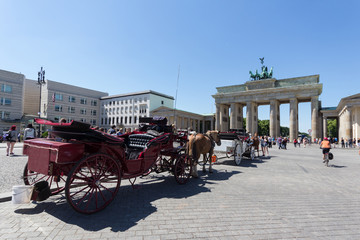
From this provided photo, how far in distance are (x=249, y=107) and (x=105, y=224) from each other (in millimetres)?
54775

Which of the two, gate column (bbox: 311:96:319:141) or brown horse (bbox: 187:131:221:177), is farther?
gate column (bbox: 311:96:319:141)

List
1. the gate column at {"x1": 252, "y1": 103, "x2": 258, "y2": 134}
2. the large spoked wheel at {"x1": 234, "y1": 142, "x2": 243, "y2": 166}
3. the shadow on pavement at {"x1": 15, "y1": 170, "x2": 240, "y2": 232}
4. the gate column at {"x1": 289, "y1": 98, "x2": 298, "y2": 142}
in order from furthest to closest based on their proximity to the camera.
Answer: the gate column at {"x1": 252, "y1": 103, "x2": 258, "y2": 134}
the gate column at {"x1": 289, "y1": 98, "x2": 298, "y2": 142}
the large spoked wheel at {"x1": 234, "y1": 142, "x2": 243, "y2": 166}
the shadow on pavement at {"x1": 15, "y1": 170, "x2": 240, "y2": 232}

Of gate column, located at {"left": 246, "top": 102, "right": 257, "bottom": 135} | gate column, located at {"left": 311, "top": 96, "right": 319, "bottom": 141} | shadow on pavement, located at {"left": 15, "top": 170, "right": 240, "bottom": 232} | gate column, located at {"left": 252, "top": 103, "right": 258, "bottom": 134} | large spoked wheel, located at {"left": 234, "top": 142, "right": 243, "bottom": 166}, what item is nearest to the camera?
shadow on pavement, located at {"left": 15, "top": 170, "right": 240, "bottom": 232}

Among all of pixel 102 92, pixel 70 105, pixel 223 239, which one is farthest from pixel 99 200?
pixel 102 92

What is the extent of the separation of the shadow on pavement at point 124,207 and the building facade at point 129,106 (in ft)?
A: 203

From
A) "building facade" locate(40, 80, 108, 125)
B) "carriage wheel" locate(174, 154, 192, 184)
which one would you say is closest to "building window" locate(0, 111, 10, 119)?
"building facade" locate(40, 80, 108, 125)

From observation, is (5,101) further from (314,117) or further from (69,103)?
(314,117)

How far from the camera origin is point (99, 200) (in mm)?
4484

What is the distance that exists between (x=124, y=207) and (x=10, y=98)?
175 feet

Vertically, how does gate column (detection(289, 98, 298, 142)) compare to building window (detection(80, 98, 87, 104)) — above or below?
below

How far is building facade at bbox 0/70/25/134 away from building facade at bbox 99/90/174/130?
29588 mm

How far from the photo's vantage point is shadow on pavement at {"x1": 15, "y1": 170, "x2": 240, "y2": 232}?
3.37m

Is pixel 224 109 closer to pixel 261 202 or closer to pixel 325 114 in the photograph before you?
pixel 325 114

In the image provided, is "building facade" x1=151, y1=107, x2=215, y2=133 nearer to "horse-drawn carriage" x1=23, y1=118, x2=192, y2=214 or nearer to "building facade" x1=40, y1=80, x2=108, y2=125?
"building facade" x1=40, y1=80, x2=108, y2=125
